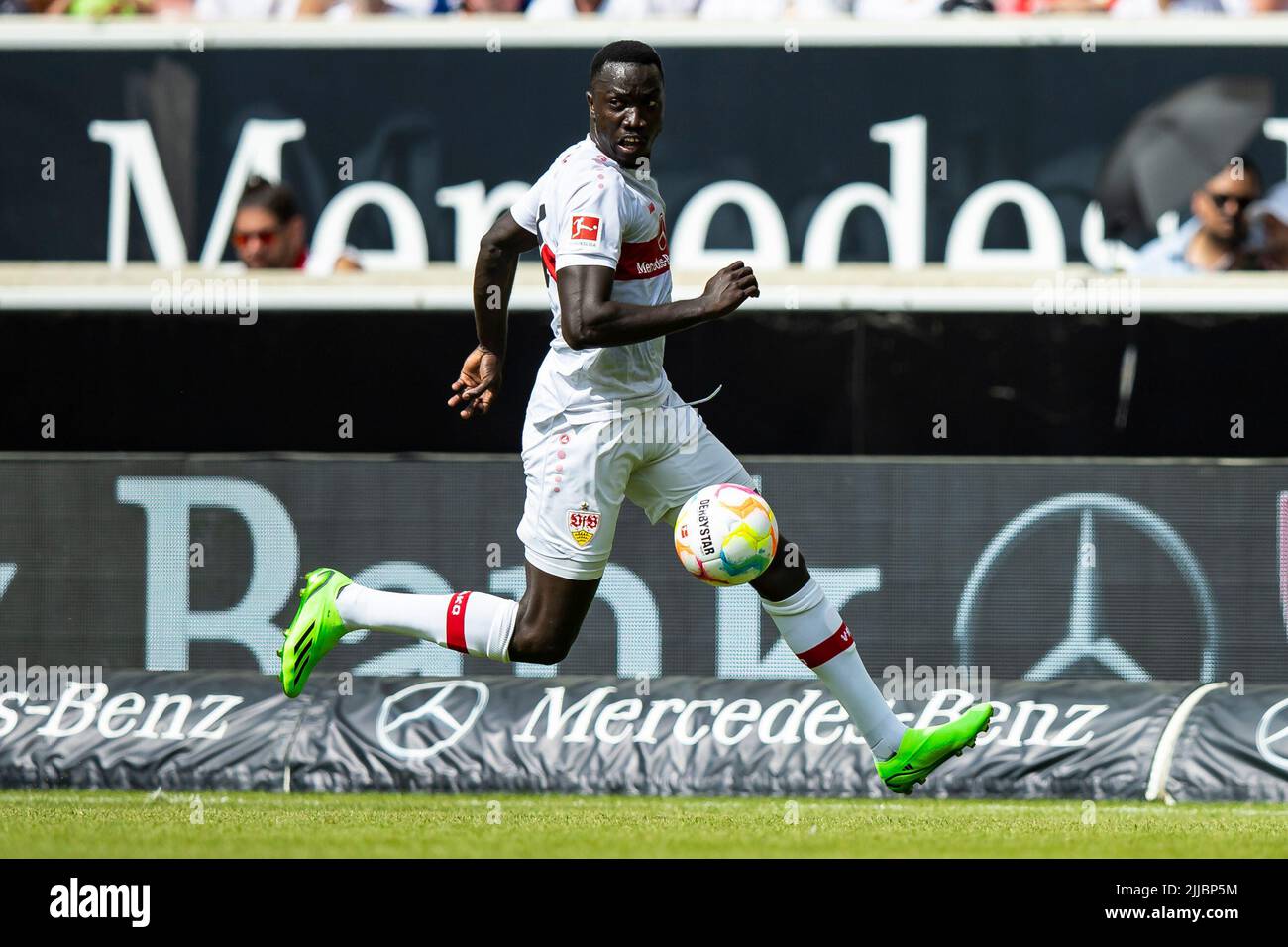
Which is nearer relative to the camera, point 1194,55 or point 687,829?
point 687,829

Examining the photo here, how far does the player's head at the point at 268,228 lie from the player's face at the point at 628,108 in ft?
16.0

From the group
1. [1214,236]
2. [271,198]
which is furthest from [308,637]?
[1214,236]

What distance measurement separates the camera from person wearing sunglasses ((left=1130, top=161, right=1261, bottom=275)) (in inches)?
400

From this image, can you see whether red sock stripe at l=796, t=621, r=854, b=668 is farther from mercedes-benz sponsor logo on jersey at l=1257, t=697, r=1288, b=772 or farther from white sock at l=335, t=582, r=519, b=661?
mercedes-benz sponsor logo on jersey at l=1257, t=697, r=1288, b=772

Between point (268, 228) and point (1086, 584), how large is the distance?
4622mm

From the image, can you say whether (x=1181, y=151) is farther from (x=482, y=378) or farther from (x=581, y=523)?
(x=581, y=523)

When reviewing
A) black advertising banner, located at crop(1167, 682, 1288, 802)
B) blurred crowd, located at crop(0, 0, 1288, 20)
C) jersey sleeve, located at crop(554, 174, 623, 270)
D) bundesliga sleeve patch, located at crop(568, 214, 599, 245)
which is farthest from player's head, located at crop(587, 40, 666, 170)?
blurred crowd, located at crop(0, 0, 1288, 20)

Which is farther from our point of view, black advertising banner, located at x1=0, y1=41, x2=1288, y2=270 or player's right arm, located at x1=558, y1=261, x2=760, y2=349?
black advertising banner, located at x1=0, y1=41, x2=1288, y2=270

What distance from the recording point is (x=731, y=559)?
5785 mm

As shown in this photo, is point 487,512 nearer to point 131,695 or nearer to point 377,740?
point 377,740

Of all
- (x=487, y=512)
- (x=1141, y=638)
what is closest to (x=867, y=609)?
(x=1141, y=638)

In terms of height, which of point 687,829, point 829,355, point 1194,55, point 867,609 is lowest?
point 687,829

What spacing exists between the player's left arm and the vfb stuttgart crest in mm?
534
